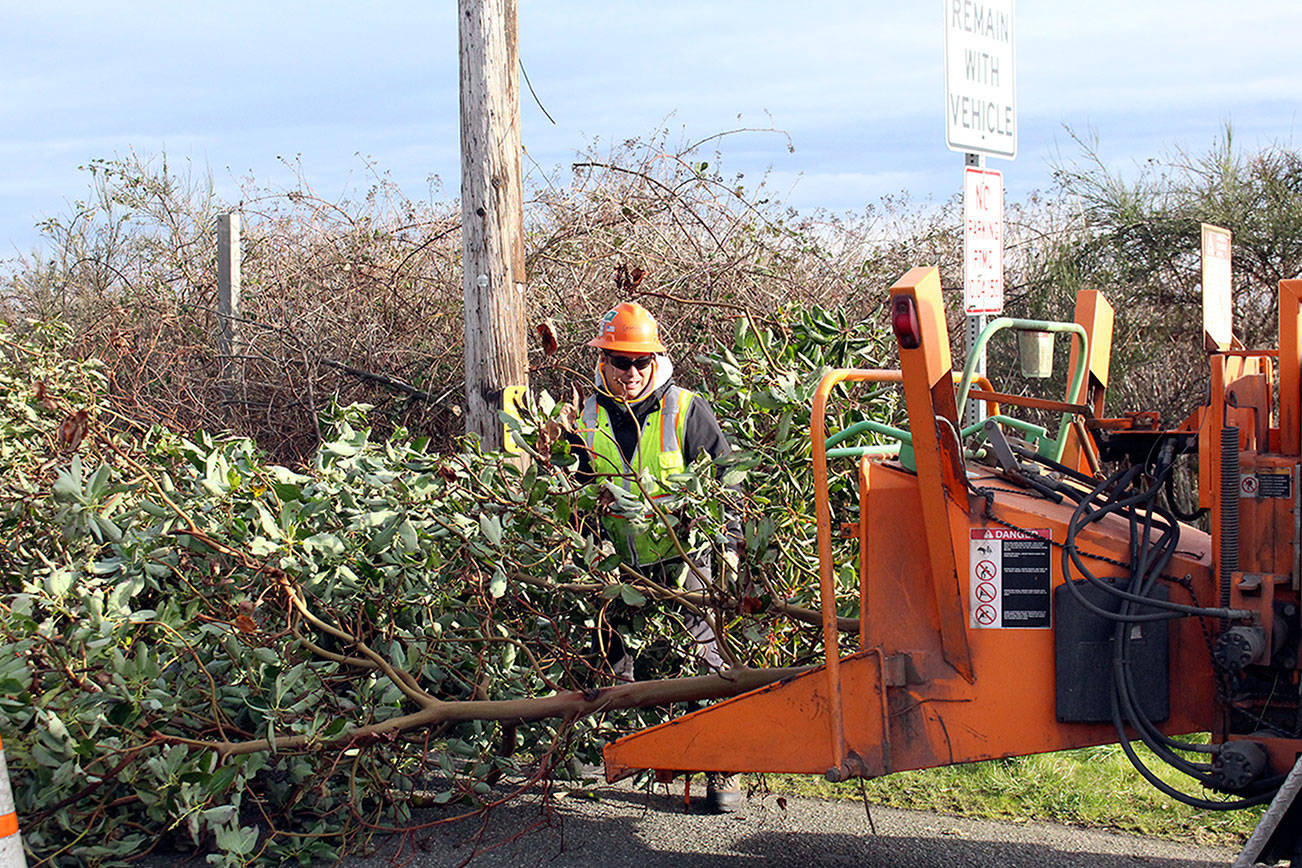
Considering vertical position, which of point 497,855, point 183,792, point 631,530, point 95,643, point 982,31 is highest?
point 982,31

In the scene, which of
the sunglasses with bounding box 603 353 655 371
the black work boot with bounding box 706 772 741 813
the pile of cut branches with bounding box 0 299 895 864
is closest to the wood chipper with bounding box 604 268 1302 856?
the pile of cut branches with bounding box 0 299 895 864

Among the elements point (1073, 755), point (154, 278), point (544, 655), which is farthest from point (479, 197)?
point (154, 278)

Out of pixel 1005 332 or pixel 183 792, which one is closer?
pixel 183 792

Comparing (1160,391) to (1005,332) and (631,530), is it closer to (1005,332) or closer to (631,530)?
A: (1005,332)

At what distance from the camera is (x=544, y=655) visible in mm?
4594

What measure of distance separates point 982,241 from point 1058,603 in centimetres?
248

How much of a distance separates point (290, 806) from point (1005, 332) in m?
6.10

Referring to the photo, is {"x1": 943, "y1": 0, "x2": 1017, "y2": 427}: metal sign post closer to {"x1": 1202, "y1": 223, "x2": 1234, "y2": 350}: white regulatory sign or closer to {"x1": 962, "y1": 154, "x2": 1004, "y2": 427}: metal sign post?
{"x1": 962, "y1": 154, "x2": 1004, "y2": 427}: metal sign post

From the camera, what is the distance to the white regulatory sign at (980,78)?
512 cm

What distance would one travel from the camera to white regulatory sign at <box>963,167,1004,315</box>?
514cm

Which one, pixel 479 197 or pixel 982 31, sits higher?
pixel 982 31

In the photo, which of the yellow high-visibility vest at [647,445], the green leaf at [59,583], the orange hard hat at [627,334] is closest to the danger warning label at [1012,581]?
the yellow high-visibility vest at [647,445]

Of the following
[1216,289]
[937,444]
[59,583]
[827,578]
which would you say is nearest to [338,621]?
[59,583]

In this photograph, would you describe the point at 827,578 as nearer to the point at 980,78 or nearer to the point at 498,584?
the point at 498,584
